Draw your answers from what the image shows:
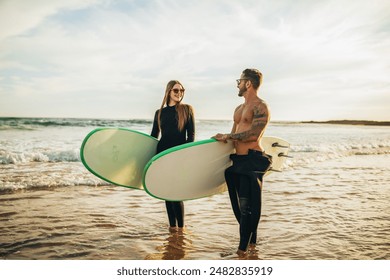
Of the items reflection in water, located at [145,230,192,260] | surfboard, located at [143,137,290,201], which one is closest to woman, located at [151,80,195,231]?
surfboard, located at [143,137,290,201]

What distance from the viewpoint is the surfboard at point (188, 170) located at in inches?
101

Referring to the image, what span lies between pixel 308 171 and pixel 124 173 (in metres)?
Result: 3.94

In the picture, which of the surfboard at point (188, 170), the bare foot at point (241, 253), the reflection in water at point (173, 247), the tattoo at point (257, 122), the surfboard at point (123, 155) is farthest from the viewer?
the surfboard at point (123, 155)

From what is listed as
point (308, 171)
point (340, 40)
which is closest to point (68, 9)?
point (340, 40)

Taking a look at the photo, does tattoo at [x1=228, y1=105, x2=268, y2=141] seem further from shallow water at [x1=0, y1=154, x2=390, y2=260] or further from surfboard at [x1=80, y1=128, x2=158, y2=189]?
surfboard at [x1=80, y1=128, x2=158, y2=189]

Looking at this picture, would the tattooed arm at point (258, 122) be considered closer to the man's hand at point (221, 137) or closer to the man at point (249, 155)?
the man at point (249, 155)

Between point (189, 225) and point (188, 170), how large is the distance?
0.59 m

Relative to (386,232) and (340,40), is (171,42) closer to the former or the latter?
(340,40)

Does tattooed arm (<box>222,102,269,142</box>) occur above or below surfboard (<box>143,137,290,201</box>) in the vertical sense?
above

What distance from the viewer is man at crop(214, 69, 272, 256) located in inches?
88.3

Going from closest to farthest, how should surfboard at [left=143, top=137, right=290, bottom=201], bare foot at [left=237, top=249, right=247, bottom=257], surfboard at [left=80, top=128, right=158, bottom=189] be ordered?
bare foot at [left=237, top=249, right=247, bottom=257] < surfboard at [left=143, top=137, right=290, bottom=201] < surfboard at [left=80, top=128, right=158, bottom=189]

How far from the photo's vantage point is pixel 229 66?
4984 millimetres

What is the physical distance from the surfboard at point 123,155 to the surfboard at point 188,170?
36cm

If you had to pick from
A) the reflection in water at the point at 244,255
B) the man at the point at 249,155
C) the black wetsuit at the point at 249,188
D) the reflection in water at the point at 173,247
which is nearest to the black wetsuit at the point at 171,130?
the man at the point at 249,155
